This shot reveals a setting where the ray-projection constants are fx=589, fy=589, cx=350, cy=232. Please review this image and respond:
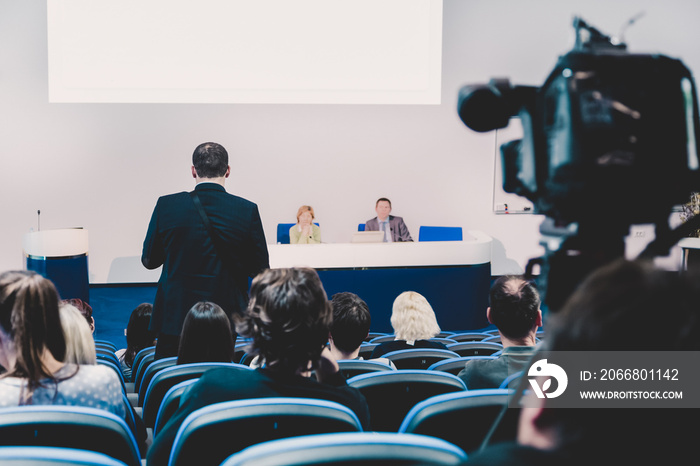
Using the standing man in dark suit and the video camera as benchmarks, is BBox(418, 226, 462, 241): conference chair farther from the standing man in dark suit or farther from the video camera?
the video camera

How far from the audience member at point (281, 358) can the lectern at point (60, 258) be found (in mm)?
4593

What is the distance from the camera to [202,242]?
263cm

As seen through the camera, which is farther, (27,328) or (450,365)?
(450,365)

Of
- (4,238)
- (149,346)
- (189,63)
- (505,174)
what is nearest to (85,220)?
(4,238)

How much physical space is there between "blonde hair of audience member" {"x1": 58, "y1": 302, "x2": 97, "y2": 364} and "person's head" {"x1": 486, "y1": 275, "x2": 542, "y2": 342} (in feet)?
4.33

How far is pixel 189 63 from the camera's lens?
233 inches

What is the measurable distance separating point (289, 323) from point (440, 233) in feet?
18.0

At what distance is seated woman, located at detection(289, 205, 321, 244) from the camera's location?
5938mm

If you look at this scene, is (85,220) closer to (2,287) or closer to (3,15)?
(3,15)

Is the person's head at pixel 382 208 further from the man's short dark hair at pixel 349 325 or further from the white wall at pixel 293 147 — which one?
the man's short dark hair at pixel 349 325

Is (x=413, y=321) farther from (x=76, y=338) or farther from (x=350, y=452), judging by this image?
(x=350, y=452)

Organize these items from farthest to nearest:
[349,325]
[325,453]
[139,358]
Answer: [139,358]
[349,325]
[325,453]

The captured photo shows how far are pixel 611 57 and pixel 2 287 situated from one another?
1386 millimetres

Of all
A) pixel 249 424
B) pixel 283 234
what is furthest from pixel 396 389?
pixel 283 234
